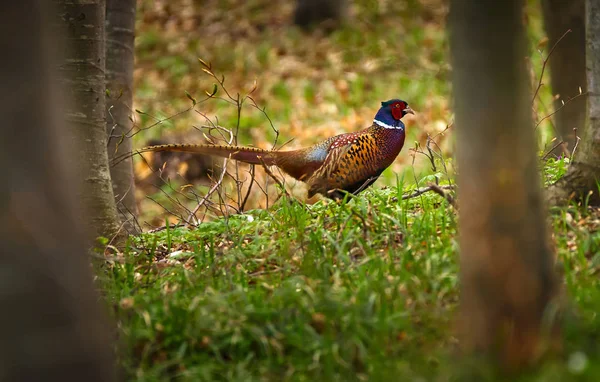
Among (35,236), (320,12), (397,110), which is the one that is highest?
(320,12)

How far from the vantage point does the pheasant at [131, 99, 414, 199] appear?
5434 millimetres

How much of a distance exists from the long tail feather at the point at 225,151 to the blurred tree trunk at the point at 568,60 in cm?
302

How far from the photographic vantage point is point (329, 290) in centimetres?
345

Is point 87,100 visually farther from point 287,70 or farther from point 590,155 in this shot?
point 287,70

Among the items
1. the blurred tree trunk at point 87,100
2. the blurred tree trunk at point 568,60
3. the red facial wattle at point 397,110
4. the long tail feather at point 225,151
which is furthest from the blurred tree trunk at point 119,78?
the blurred tree trunk at point 568,60

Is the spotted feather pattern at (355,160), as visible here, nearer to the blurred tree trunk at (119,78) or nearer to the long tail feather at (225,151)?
the long tail feather at (225,151)

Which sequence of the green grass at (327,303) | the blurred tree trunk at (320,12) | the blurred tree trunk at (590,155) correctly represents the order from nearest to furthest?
the green grass at (327,303)
the blurred tree trunk at (590,155)
the blurred tree trunk at (320,12)

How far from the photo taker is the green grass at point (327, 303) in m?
3.06

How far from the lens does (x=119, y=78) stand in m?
5.73

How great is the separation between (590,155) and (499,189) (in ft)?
5.22

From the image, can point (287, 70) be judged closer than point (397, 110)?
No

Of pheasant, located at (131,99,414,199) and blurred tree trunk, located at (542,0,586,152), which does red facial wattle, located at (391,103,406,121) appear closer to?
pheasant, located at (131,99,414,199)

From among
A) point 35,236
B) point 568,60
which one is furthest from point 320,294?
point 568,60

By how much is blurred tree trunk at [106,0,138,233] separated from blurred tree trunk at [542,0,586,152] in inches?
148
